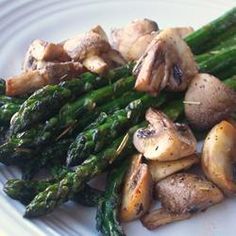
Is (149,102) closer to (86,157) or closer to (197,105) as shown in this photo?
(197,105)

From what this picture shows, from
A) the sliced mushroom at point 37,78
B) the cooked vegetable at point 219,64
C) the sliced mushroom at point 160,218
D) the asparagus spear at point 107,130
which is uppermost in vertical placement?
the sliced mushroom at point 37,78

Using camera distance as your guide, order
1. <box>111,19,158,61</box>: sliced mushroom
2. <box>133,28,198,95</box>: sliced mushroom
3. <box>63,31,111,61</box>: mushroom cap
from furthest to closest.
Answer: <box>111,19,158,61</box>: sliced mushroom → <box>63,31,111,61</box>: mushroom cap → <box>133,28,198,95</box>: sliced mushroom

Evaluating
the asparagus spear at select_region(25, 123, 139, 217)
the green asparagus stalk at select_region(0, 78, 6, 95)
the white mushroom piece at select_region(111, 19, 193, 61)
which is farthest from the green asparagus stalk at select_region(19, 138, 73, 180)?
the white mushroom piece at select_region(111, 19, 193, 61)

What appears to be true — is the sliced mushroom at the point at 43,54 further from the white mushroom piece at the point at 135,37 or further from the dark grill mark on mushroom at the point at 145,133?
the dark grill mark on mushroom at the point at 145,133

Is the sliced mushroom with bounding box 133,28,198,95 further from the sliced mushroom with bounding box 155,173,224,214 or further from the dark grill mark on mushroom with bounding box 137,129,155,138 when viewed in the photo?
the sliced mushroom with bounding box 155,173,224,214

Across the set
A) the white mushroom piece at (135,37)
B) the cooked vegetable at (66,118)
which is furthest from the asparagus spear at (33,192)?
the white mushroom piece at (135,37)

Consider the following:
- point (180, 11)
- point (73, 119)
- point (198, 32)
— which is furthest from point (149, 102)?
point (180, 11)
